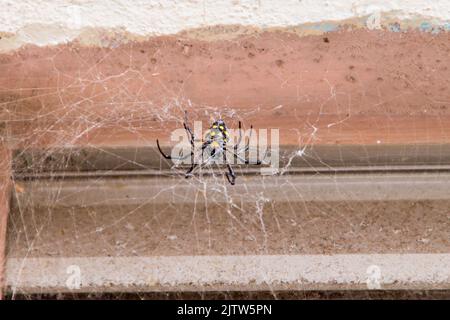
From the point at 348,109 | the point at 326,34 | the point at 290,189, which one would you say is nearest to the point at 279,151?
the point at 290,189

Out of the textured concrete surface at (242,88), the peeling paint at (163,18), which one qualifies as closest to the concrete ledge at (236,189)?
the textured concrete surface at (242,88)

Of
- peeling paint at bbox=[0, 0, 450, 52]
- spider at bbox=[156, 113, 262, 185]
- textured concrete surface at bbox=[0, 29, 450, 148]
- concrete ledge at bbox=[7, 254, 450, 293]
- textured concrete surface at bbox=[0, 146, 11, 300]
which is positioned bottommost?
concrete ledge at bbox=[7, 254, 450, 293]

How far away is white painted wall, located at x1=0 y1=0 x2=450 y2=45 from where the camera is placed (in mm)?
2170

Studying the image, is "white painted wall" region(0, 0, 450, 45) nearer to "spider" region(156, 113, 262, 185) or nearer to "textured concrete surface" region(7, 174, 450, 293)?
"spider" region(156, 113, 262, 185)

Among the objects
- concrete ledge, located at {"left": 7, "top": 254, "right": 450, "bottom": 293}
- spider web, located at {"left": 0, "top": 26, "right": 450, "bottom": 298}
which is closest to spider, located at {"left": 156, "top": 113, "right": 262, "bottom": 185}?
spider web, located at {"left": 0, "top": 26, "right": 450, "bottom": 298}

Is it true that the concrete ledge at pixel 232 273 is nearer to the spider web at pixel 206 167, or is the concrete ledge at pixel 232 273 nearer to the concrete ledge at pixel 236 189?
the spider web at pixel 206 167

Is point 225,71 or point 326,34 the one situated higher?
point 326,34

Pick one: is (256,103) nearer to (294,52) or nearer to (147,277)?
(294,52)

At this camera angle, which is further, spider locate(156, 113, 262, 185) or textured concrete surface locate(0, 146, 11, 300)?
textured concrete surface locate(0, 146, 11, 300)

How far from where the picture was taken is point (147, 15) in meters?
2.19

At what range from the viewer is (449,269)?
7.29 ft

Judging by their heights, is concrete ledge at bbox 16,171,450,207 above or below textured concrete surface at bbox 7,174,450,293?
above

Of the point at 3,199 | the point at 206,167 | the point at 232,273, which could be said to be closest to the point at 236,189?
the point at 206,167

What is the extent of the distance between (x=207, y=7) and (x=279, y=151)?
77 centimetres
